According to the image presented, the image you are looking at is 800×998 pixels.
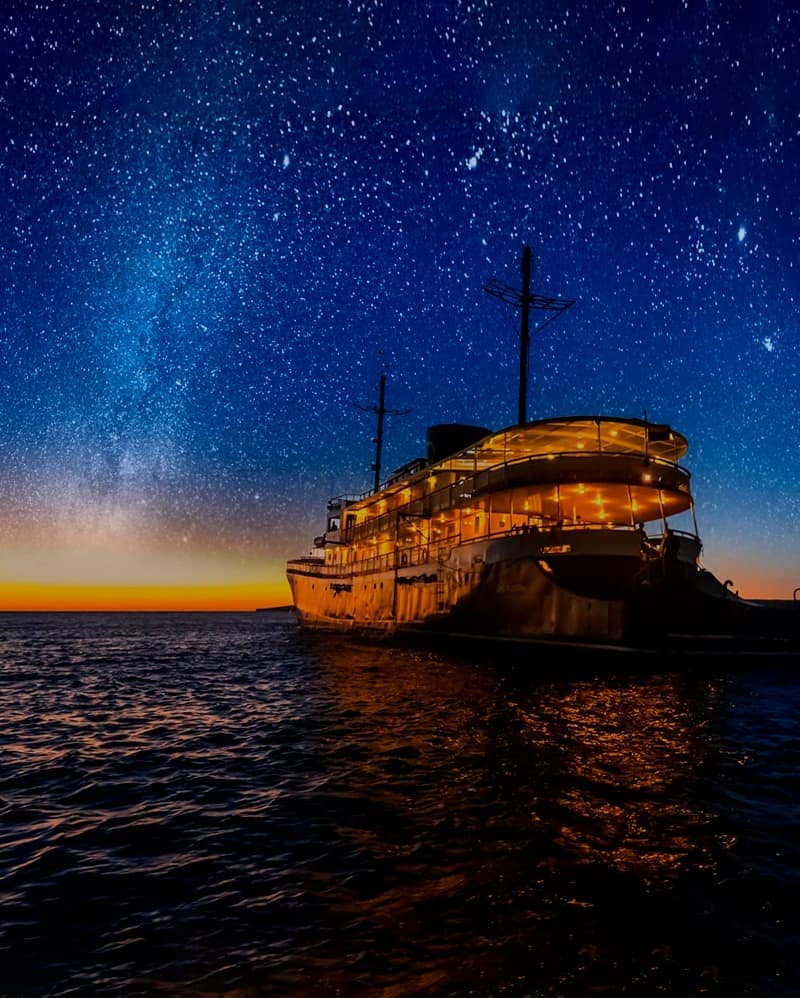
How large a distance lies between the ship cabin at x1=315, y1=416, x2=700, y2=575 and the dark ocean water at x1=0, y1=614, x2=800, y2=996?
8.98 meters

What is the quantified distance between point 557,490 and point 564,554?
366 centimetres

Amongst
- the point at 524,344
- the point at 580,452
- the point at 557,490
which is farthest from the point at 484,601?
the point at 524,344

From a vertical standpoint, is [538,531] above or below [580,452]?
below

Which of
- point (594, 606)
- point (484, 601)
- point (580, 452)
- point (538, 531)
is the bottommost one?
point (484, 601)

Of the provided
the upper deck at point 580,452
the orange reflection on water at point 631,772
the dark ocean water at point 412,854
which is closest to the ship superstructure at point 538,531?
the upper deck at point 580,452

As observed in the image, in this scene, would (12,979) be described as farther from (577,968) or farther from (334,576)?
(334,576)

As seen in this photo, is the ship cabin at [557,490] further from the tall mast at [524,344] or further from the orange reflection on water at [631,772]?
the orange reflection on water at [631,772]

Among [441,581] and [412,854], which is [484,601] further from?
[412,854]

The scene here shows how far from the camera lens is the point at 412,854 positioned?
5480 millimetres

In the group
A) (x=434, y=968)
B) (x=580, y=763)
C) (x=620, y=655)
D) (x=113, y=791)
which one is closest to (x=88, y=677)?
(x=113, y=791)

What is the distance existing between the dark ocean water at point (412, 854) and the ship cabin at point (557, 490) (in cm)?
898

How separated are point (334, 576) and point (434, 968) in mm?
38069

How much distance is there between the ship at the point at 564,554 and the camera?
18.6 m

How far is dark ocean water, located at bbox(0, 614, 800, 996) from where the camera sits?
377 cm
